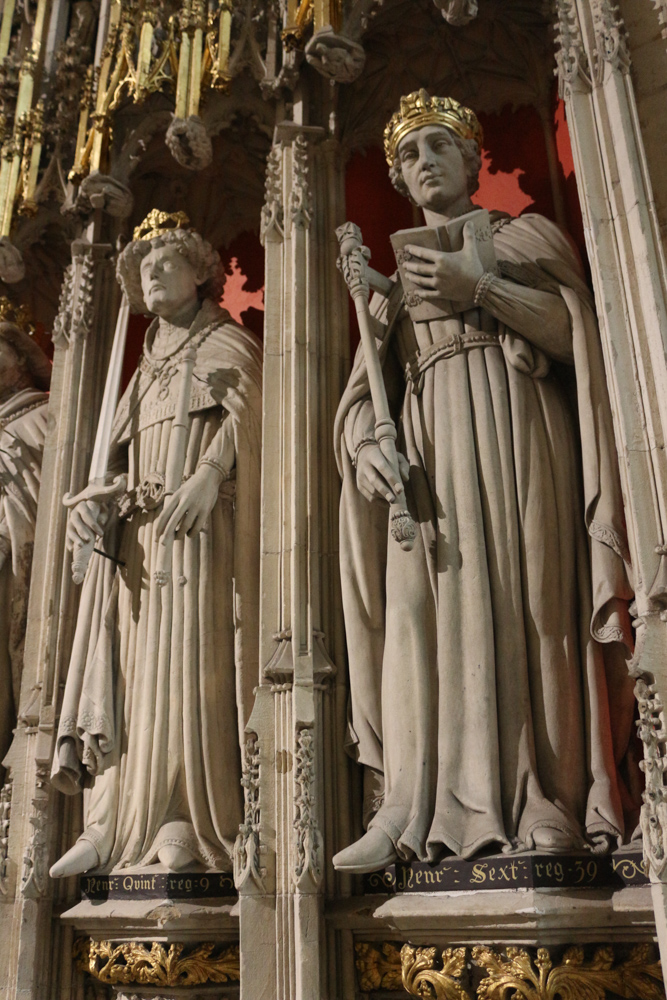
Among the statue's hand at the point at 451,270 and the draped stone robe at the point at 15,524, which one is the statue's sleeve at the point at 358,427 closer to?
the statue's hand at the point at 451,270

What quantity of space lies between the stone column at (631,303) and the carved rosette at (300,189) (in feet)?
4.52

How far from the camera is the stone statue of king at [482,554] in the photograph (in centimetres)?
358

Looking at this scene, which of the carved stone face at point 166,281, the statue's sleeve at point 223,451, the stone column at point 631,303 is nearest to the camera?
the stone column at point 631,303

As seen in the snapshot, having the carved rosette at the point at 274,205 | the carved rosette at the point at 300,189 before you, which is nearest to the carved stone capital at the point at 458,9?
the carved rosette at the point at 300,189

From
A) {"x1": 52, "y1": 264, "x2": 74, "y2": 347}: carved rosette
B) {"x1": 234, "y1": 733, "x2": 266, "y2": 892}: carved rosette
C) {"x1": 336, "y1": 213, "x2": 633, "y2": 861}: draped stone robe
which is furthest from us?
{"x1": 52, "y1": 264, "x2": 74, "y2": 347}: carved rosette

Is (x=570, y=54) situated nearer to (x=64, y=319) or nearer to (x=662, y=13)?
(x=662, y=13)

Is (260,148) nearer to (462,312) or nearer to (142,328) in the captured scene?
(142,328)

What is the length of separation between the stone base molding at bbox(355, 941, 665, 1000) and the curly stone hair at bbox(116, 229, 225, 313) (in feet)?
11.8

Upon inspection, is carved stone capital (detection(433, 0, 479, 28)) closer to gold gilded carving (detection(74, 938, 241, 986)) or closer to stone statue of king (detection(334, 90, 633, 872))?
stone statue of king (detection(334, 90, 633, 872))

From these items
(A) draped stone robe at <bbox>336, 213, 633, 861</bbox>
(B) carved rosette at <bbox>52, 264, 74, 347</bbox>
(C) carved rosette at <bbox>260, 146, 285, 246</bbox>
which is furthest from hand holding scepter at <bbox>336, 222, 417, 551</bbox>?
(B) carved rosette at <bbox>52, 264, 74, 347</bbox>

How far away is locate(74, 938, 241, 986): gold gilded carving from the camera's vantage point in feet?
13.6

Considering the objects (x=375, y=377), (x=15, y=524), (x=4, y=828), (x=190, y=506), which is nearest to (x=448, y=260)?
(x=375, y=377)

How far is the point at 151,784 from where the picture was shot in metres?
4.44

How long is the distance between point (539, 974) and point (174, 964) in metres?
1.58
